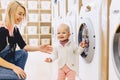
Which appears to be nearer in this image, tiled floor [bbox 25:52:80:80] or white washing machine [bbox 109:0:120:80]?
white washing machine [bbox 109:0:120:80]

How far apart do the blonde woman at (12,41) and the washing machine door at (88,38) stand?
0.44 metres

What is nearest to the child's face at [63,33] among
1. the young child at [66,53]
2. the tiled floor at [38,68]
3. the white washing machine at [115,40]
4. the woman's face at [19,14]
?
the young child at [66,53]

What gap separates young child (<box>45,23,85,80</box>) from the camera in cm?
207

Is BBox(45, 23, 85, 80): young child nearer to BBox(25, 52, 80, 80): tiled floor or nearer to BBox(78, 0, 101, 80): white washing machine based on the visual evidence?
BBox(78, 0, 101, 80): white washing machine

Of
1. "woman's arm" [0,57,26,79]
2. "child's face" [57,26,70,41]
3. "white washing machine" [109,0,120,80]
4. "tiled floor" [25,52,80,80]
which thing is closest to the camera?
"white washing machine" [109,0,120,80]

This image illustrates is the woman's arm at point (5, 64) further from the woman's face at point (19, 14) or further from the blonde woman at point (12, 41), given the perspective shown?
the woman's face at point (19, 14)

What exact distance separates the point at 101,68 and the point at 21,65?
101cm

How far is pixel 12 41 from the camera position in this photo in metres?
2.22

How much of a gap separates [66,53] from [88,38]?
0.35 meters

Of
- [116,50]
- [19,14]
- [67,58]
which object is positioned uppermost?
[19,14]

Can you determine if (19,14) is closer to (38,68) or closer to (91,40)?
(91,40)

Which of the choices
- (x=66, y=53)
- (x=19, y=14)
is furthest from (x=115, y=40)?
(x=19, y=14)

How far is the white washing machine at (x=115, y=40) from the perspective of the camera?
124cm

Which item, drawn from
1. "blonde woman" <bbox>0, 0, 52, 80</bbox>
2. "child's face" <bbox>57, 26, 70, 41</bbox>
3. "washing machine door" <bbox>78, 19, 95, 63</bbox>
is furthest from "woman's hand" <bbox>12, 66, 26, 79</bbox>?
"washing machine door" <bbox>78, 19, 95, 63</bbox>
